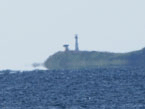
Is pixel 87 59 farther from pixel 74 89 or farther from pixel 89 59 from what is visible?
pixel 74 89

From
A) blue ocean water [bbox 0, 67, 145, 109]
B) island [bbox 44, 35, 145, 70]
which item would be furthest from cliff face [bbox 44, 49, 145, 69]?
blue ocean water [bbox 0, 67, 145, 109]

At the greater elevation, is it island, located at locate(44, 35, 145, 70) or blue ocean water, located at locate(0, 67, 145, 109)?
island, located at locate(44, 35, 145, 70)

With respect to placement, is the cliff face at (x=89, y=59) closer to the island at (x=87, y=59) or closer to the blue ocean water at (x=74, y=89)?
the island at (x=87, y=59)

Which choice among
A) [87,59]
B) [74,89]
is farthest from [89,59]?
[74,89]

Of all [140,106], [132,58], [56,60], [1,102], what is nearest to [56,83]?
[1,102]

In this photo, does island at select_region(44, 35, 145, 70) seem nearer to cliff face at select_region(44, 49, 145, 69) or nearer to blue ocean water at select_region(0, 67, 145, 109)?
cliff face at select_region(44, 49, 145, 69)

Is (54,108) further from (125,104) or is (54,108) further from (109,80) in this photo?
(109,80)

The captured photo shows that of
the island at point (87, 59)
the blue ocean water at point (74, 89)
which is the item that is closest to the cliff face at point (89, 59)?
the island at point (87, 59)
